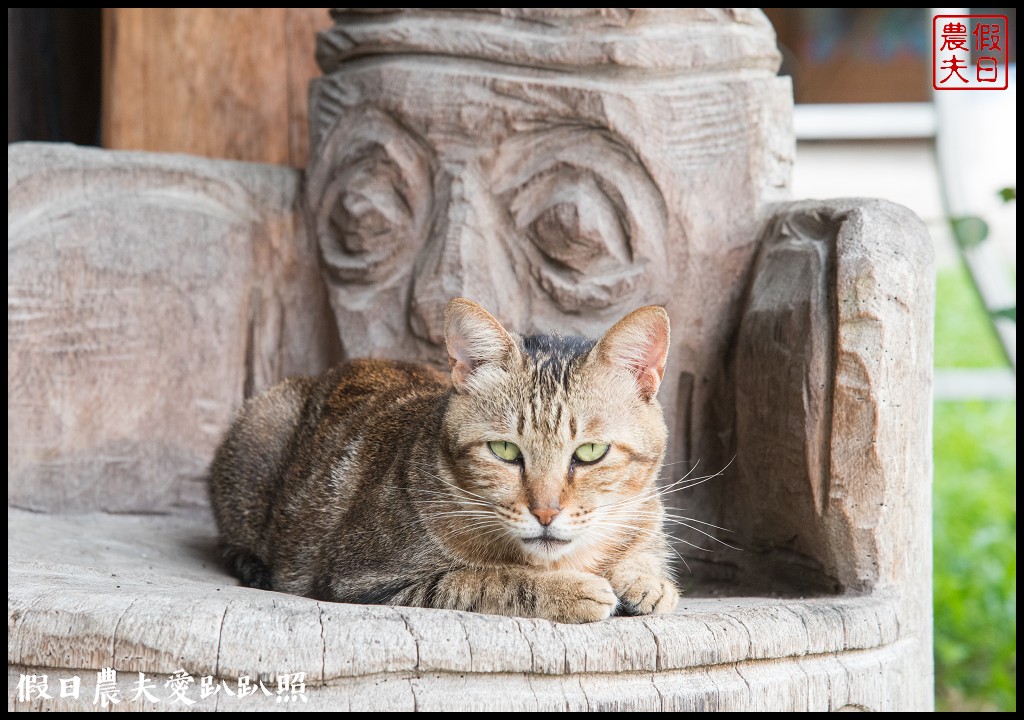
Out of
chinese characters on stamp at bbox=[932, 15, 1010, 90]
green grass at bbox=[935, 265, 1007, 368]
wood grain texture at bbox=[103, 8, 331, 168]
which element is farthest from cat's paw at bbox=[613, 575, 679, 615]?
green grass at bbox=[935, 265, 1007, 368]

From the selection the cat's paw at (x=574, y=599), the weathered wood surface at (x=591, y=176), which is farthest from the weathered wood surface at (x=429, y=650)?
the weathered wood surface at (x=591, y=176)

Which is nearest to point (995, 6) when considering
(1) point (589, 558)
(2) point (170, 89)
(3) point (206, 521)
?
(1) point (589, 558)

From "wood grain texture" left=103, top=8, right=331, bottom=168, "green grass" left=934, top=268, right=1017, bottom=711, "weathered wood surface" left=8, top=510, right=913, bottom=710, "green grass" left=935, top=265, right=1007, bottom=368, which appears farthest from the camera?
"green grass" left=935, top=265, right=1007, bottom=368

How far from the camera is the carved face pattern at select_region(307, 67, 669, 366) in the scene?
3.72 meters

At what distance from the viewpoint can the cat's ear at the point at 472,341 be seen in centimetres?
277

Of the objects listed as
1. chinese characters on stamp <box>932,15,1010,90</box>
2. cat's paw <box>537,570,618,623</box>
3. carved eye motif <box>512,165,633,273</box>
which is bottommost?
cat's paw <box>537,570,618,623</box>

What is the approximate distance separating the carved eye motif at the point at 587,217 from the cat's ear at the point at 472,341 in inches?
38.7

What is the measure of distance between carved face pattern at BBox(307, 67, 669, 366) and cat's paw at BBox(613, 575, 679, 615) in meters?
1.27

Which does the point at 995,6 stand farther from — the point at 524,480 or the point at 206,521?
the point at 206,521

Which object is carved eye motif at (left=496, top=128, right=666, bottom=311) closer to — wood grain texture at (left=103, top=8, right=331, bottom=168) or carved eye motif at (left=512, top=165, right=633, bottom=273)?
carved eye motif at (left=512, top=165, right=633, bottom=273)

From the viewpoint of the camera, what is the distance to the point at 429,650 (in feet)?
7.69

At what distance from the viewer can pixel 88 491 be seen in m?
4.01

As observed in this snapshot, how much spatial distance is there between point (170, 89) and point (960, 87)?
10.5 ft

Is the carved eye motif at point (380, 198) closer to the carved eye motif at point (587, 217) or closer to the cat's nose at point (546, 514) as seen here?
the carved eye motif at point (587, 217)
